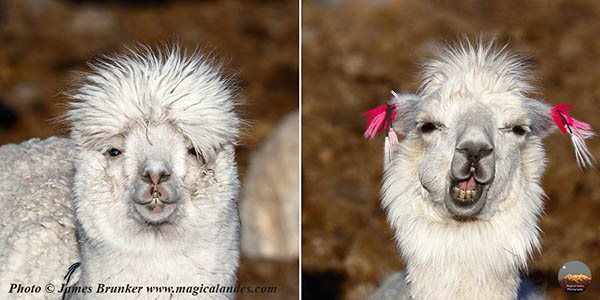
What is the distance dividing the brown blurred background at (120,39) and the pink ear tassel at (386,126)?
9.72 meters

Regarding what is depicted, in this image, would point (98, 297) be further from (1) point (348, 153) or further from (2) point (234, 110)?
(1) point (348, 153)

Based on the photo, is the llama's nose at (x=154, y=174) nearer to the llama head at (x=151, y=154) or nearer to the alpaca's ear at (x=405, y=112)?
the llama head at (x=151, y=154)

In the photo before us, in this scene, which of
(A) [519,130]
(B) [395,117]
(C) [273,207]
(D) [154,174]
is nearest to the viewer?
(D) [154,174]

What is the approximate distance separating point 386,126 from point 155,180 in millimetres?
1400

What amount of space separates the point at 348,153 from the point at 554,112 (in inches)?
280

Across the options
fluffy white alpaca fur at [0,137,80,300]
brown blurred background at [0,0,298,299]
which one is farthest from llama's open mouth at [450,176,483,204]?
brown blurred background at [0,0,298,299]

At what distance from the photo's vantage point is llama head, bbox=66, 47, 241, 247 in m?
3.53

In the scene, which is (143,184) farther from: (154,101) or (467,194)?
(467,194)

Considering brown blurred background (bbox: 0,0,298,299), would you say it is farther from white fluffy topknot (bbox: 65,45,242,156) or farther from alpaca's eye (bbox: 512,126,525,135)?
alpaca's eye (bbox: 512,126,525,135)

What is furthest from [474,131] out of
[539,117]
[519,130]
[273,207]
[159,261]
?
[273,207]

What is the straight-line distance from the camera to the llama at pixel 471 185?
371 centimetres

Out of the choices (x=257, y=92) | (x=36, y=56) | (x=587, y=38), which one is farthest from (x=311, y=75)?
(x=36, y=56)

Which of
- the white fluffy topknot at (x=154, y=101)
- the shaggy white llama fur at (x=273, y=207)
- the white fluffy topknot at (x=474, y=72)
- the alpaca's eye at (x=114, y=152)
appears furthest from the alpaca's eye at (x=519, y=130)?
the shaggy white llama fur at (x=273, y=207)

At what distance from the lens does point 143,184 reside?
346 centimetres
